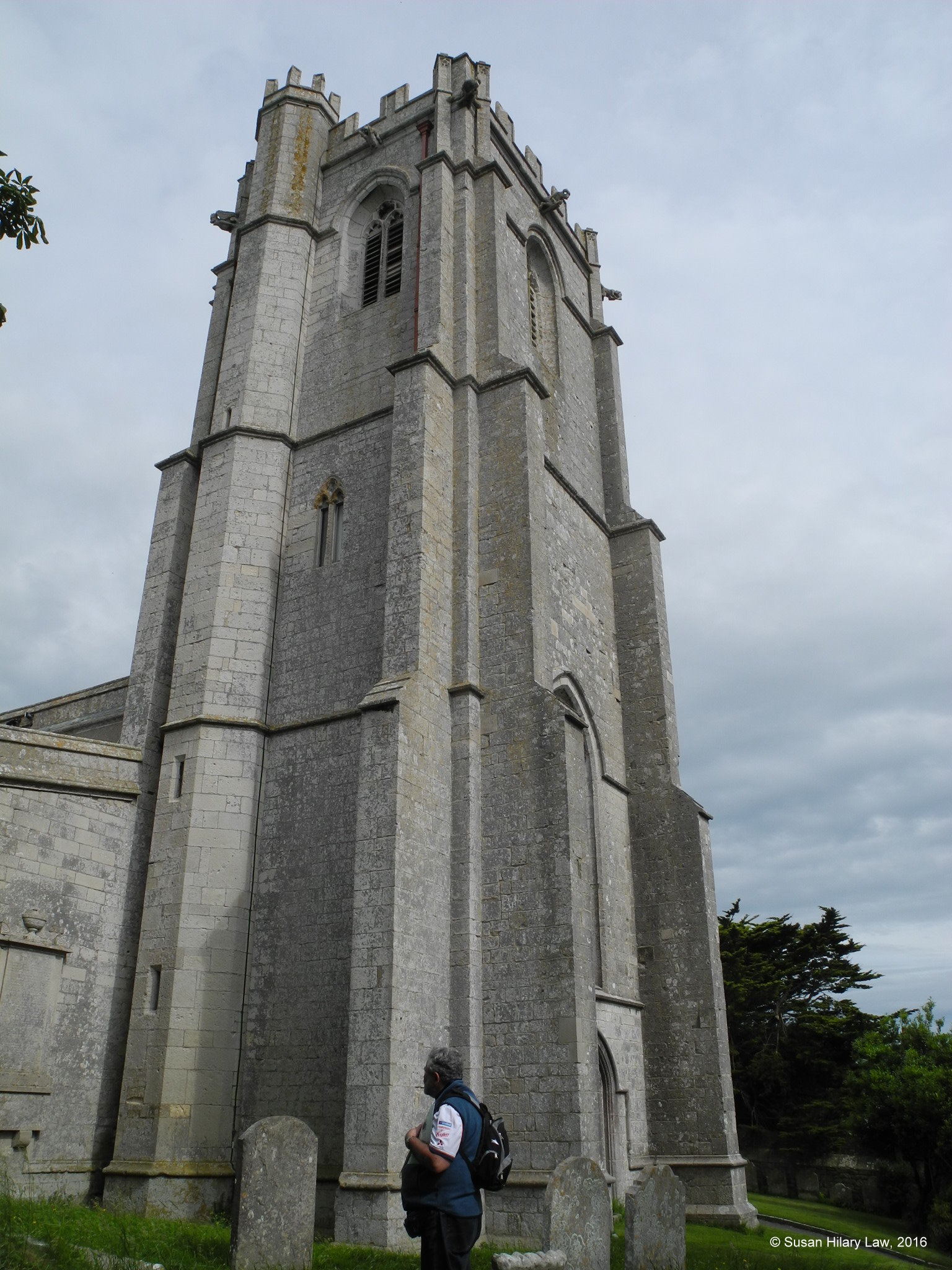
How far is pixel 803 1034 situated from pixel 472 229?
77.1ft

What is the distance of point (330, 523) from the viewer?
1561 cm

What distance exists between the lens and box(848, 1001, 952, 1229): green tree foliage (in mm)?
21984

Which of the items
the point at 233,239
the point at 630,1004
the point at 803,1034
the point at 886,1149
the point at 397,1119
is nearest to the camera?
the point at 397,1119

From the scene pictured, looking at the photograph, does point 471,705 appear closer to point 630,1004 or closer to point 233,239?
point 630,1004

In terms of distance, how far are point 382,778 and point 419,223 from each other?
10.9 metres

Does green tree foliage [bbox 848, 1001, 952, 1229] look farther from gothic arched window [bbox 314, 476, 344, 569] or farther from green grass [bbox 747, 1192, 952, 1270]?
gothic arched window [bbox 314, 476, 344, 569]

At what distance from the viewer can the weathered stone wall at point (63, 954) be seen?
11.1 meters

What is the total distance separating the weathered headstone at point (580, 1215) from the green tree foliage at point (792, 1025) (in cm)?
1912

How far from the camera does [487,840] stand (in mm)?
12336

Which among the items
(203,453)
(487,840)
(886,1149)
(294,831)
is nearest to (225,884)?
(294,831)

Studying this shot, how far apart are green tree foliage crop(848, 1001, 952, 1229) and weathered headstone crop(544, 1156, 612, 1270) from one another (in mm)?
16771

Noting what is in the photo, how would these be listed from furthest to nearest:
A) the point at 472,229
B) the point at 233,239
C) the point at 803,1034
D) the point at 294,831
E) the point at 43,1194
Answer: the point at 803,1034, the point at 233,239, the point at 472,229, the point at 294,831, the point at 43,1194

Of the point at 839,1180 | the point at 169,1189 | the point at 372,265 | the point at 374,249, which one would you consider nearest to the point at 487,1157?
the point at 169,1189

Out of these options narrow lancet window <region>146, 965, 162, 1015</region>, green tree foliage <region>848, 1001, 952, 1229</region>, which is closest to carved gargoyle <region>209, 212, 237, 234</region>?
narrow lancet window <region>146, 965, 162, 1015</region>
